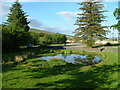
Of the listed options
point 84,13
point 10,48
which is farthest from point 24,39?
point 84,13

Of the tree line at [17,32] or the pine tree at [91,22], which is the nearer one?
the tree line at [17,32]

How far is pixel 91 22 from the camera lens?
34.2 metres

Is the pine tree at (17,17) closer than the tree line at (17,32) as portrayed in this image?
No

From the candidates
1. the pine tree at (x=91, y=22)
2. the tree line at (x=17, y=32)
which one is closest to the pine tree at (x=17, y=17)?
the tree line at (x=17, y=32)

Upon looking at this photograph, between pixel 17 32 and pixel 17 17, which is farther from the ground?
pixel 17 17

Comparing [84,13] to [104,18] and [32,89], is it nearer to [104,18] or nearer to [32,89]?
[104,18]

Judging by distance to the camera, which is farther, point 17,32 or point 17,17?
point 17,17

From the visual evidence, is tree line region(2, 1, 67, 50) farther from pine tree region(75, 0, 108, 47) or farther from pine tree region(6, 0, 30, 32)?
pine tree region(75, 0, 108, 47)

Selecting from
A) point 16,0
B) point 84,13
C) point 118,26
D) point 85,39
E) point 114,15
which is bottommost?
point 85,39

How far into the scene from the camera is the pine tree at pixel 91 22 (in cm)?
3431

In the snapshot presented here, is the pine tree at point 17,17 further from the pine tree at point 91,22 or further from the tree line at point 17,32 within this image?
the pine tree at point 91,22

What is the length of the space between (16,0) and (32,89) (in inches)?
1603

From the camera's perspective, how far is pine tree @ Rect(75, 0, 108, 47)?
34.3 metres

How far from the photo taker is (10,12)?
42625mm
